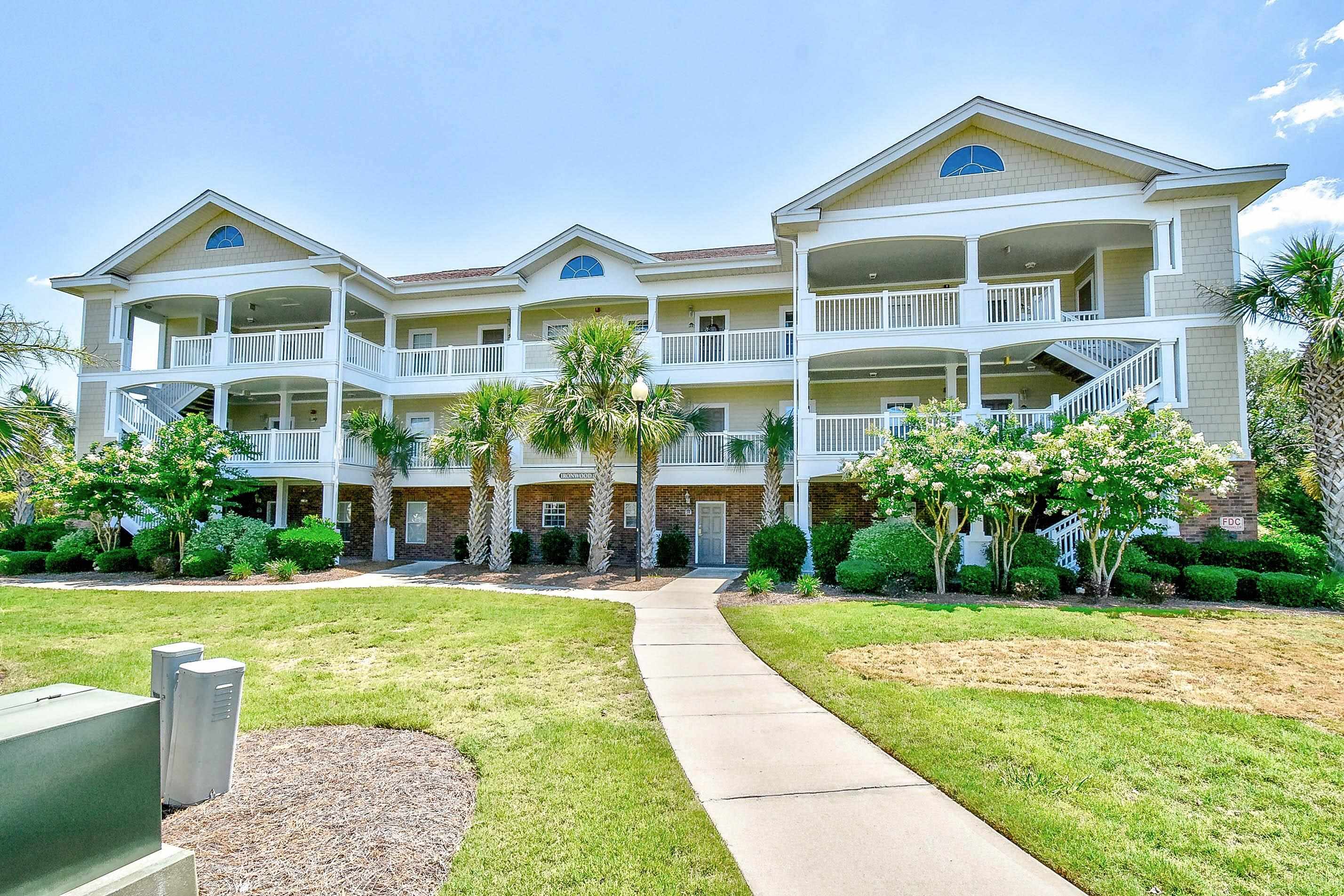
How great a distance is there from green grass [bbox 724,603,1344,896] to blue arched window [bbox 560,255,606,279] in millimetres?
16220

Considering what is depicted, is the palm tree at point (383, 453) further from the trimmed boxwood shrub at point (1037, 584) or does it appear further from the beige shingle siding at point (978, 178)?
the trimmed boxwood shrub at point (1037, 584)

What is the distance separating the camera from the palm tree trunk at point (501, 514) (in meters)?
17.6

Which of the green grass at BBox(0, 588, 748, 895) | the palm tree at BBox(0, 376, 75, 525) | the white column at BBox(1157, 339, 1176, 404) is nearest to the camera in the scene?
the green grass at BBox(0, 588, 748, 895)

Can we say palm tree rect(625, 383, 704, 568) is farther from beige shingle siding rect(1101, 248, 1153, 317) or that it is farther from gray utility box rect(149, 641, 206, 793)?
gray utility box rect(149, 641, 206, 793)

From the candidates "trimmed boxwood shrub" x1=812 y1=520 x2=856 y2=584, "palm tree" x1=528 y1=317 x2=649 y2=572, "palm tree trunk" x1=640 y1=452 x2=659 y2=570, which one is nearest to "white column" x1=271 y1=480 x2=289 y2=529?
"palm tree" x1=528 y1=317 x2=649 y2=572

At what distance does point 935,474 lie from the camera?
12609 mm

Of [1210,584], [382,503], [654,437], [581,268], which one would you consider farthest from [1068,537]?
[382,503]

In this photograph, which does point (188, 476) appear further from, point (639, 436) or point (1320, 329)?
point (1320, 329)

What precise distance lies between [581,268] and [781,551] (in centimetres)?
1129

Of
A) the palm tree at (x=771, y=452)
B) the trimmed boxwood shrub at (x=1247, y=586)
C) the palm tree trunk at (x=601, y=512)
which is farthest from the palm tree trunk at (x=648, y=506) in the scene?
the trimmed boxwood shrub at (x=1247, y=586)

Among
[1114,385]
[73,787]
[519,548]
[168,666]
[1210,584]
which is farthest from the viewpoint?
[519,548]

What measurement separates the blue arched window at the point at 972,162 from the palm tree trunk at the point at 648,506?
999 cm

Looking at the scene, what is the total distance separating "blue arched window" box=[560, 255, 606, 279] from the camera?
70.0 ft

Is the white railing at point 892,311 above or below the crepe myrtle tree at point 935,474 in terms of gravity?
above
